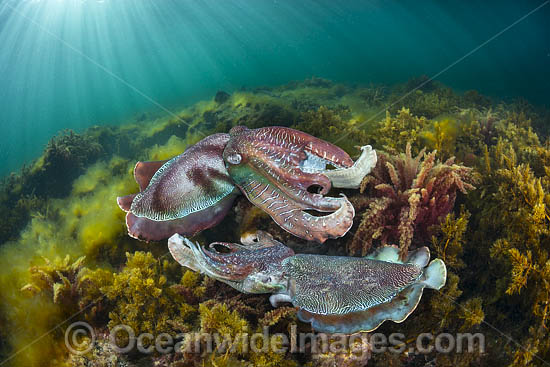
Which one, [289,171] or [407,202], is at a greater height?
[289,171]

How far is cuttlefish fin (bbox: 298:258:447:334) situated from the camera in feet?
6.52

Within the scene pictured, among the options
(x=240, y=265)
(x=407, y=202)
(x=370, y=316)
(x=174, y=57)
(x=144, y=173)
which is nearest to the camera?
(x=370, y=316)

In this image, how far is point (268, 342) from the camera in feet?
6.81

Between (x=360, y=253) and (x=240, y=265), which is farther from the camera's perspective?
(x=360, y=253)

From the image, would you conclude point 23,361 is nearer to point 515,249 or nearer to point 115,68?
point 515,249

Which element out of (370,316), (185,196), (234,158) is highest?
(234,158)

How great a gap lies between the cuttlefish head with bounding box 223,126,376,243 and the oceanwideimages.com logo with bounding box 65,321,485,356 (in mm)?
837

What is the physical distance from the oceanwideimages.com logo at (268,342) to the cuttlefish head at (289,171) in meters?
0.84

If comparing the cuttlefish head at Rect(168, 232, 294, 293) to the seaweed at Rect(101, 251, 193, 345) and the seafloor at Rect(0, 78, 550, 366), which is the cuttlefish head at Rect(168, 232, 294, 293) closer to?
the seafloor at Rect(0, 78, 550, 366)

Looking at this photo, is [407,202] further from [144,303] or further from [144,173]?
[144,173]

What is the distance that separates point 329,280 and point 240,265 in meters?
0.72

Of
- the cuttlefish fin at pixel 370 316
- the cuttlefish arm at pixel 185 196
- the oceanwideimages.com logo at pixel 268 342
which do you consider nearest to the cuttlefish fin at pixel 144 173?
the cuttlefish arm at pixel 185 196

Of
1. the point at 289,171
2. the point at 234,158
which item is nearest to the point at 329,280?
the point at 289,171

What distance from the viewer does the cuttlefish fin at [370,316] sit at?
6.52ft
